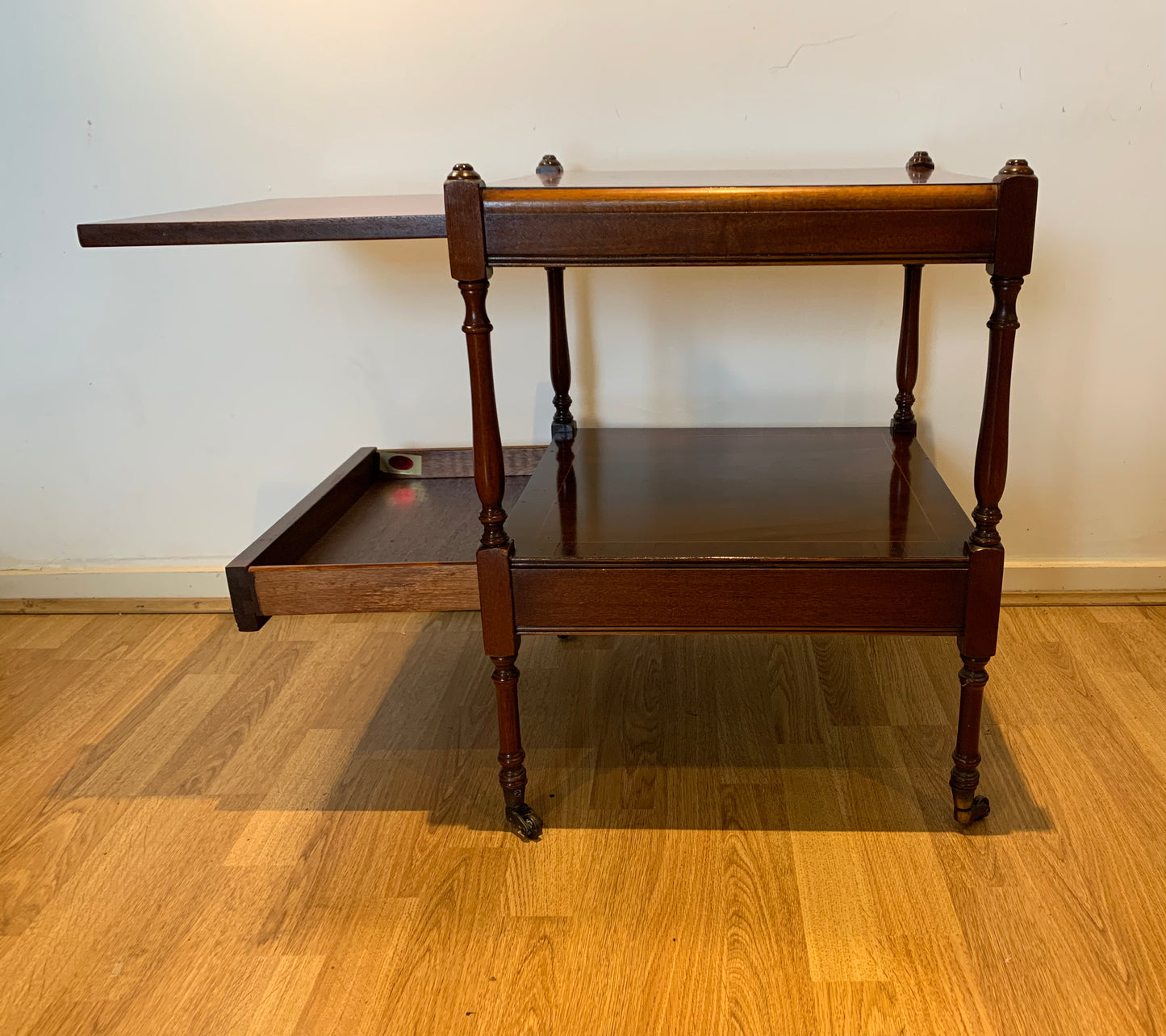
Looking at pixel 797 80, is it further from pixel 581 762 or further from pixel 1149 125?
pixel 581 762

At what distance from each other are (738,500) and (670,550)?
24cm

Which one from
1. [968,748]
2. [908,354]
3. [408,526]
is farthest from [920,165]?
[408,526]

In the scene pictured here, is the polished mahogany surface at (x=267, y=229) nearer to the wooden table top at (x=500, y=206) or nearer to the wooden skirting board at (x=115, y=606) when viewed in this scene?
the wooden table top at (x=500, y=206)

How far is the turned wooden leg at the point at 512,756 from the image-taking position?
1.52 metres

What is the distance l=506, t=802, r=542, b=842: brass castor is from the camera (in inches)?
61.2

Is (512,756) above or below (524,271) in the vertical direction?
below

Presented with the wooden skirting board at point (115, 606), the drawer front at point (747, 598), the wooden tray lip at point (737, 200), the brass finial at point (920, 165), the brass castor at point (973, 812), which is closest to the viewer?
the wooden tray lip at point (737, 200)

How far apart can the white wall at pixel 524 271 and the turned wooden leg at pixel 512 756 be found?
2.59 feet

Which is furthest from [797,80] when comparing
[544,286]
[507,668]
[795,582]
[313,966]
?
[313,966]

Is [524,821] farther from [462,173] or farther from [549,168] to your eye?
[549,168]

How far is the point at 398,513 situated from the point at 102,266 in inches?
34.7

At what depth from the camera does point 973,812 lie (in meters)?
1.54

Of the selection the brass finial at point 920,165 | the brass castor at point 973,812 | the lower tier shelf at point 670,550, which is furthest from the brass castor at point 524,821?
the brass finial at point 920,165

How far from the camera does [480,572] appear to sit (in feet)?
4.79
